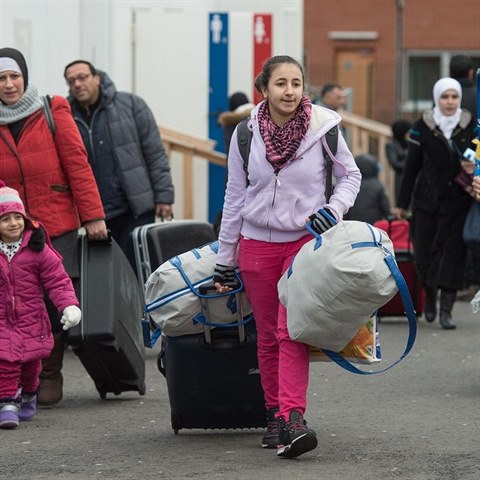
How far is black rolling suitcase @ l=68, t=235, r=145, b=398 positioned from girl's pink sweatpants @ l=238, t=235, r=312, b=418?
4.60ft

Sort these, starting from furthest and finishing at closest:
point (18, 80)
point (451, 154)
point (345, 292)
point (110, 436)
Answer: point (451, 154) < point (18, 80) < point (110, 436) < point (345, 292)

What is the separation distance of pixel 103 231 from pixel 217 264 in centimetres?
170

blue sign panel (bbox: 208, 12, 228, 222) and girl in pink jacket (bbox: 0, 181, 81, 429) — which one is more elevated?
blue sign panel (bbox: 208, 12, 228, 222)

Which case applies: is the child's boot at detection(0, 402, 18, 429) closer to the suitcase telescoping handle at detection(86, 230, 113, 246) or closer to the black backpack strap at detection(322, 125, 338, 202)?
the suitcase telescoping handle at detection(86, 230, 113, 246)

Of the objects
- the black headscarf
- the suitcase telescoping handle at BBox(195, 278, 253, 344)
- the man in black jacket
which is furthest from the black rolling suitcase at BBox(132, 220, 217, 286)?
the suitcase telescoping handle at BBox(195, 278, 253, 344)

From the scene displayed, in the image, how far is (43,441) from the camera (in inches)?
310

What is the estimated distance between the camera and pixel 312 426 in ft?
26.8

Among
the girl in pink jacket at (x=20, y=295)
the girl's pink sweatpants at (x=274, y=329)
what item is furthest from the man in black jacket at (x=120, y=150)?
the girl's pink sweatpants at (x=274, y=329)

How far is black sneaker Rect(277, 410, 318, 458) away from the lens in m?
6.96

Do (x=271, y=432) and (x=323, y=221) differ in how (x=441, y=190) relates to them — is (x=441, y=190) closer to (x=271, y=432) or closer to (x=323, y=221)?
(x=271, y=432)

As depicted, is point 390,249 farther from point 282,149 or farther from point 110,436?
point 110,436

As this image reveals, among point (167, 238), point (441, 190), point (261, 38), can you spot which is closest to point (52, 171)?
point (167, 238)

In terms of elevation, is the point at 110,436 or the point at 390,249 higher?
the point at 390,249

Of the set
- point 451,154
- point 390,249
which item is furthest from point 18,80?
point 451,154
